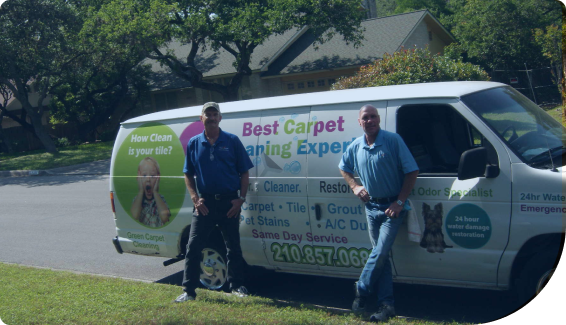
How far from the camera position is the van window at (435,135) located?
5.11 m

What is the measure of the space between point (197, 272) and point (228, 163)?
1.23 m

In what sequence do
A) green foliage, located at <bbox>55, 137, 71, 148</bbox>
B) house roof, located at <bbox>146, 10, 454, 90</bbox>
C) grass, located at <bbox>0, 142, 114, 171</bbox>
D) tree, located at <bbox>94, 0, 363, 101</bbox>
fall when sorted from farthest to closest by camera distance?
green foliage, located at <bbox>55, 137, 71, 148</bbox>
house roof, located at <bbox>146, 10, 454, 90</bbox>
grass, located at <bbox>0, 142, 114, 171</bbox>
tree, located at <bbox>94, 0, 363, 101</bbox>

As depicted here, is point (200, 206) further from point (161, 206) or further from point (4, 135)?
point (4, 135)

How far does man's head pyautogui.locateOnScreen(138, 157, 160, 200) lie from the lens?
6305mm

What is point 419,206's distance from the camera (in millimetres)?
4762

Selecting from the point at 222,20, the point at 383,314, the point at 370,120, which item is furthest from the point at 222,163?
the point at 222,20

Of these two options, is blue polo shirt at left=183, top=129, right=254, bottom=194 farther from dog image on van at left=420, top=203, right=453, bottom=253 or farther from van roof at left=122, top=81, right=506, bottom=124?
dog image on van at left=420, top=203, right=453, bottom=253

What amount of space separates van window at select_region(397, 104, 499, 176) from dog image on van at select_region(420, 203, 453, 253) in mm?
491

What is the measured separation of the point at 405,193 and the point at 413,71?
8.99 meters

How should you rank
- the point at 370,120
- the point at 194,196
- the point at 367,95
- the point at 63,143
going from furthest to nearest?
the point at 63,143 < the point at 194,196 < the point at 367,95 < the point at 370,120

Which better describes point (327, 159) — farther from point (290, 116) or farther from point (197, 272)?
point (197, 272)

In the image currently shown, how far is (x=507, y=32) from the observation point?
92.5 ft

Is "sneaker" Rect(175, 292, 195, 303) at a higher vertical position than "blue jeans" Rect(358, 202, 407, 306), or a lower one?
lower

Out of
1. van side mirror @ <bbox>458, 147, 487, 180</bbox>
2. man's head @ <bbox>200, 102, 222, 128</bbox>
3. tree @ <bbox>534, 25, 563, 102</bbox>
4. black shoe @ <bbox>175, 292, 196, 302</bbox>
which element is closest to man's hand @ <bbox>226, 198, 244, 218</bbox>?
man's head @ <bbox>200, 102, 222, 128</bbox>
